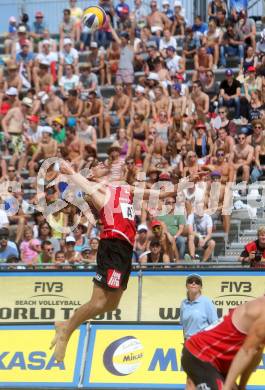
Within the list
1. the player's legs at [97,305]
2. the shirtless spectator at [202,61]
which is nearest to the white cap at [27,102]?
the shirtless spectator at [202,61]

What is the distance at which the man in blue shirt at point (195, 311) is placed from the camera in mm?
14461

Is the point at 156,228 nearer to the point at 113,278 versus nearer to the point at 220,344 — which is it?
the point at 113,278

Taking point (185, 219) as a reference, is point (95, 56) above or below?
above

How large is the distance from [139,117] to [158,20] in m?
4.80

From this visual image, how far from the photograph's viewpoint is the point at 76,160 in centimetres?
2227

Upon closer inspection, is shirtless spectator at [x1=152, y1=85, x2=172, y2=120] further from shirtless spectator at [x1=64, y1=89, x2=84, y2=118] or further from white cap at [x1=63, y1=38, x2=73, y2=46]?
white cap at [x1=63, y1=38, x2=73, y2=46]

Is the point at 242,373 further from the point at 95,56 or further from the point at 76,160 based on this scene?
the point at 95,56

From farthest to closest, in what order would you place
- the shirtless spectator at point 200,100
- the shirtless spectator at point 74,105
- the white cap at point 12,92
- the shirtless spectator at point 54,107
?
the white cap at point 12,92 < the shirtless spectator at point 54,107 < the shirtless spectator at point 74,105 < the shirtless spectator at point 200,100

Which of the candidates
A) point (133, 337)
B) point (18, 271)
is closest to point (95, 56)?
point (18, 271)

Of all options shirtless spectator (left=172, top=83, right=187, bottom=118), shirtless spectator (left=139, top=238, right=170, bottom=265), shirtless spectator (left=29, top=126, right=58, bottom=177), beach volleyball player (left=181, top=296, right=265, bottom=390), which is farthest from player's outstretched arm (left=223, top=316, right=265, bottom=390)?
shirtless spectator (left=29, top=126, right=58, bottom=177)

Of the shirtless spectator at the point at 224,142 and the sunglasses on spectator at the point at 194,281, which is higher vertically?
the shirtless spectator at the point at 224,142

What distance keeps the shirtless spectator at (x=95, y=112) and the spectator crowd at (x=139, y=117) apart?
1.3 inches

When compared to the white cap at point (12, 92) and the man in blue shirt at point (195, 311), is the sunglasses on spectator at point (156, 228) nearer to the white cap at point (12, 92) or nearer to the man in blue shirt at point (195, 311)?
the man in blue shirt at point (195, 311)

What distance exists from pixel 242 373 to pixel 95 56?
1736 cm
